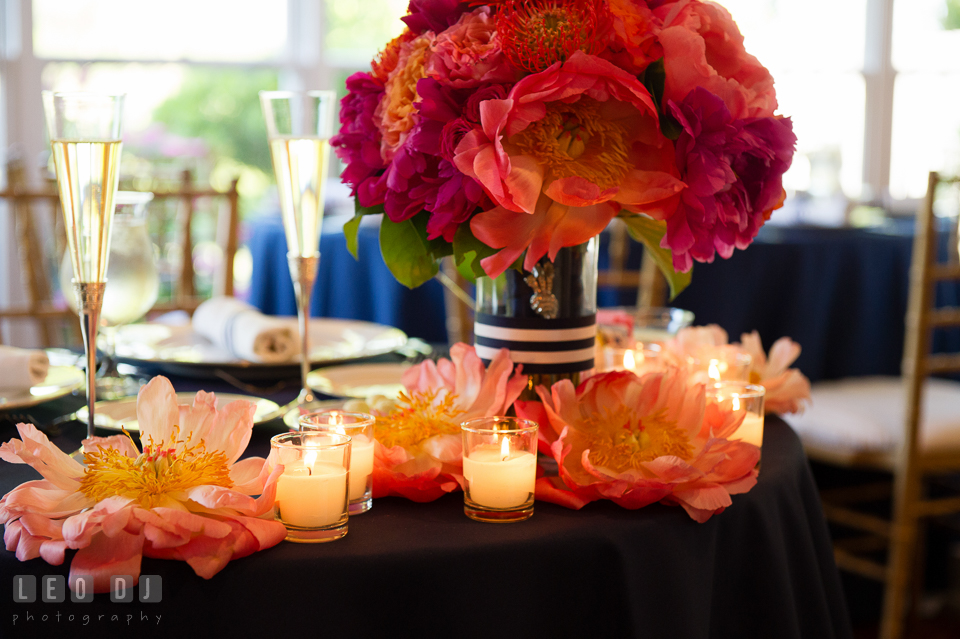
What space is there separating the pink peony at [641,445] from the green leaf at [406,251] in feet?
0.57

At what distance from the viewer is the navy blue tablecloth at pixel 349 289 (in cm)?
251

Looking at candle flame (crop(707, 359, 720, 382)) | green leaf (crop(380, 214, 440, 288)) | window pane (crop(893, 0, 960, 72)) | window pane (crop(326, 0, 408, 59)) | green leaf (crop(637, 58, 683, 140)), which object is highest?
window pane (crop(893, 0, 960, 72))

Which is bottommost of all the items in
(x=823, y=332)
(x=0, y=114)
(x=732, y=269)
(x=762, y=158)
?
(x=823, y=332)

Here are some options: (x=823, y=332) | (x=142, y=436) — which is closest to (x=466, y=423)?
(x=142, y=436)

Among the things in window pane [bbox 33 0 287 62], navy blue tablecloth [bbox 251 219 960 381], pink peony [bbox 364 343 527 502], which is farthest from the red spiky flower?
window pane [bbox 33 0 287 62]

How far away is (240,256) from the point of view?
189 inches

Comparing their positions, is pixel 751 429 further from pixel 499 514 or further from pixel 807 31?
pixel 807 31

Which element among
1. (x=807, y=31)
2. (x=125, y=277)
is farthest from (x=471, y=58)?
(x=807, y=31)

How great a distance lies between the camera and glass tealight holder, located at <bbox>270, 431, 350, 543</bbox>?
0.64m

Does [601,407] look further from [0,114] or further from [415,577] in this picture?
[0,114]

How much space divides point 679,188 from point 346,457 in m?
0.34

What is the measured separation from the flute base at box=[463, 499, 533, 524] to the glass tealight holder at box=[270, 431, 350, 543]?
10 centimetres

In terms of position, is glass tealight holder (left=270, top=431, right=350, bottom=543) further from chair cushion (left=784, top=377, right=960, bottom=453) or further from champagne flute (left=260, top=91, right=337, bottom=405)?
chair cushion (left=784, top=377, right=960, bottom=453)

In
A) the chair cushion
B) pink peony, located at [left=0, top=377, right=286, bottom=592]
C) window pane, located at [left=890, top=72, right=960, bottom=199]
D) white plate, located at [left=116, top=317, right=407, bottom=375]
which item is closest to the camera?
pink peony, located at [left=0, top=377, right=286, bottom=592]
